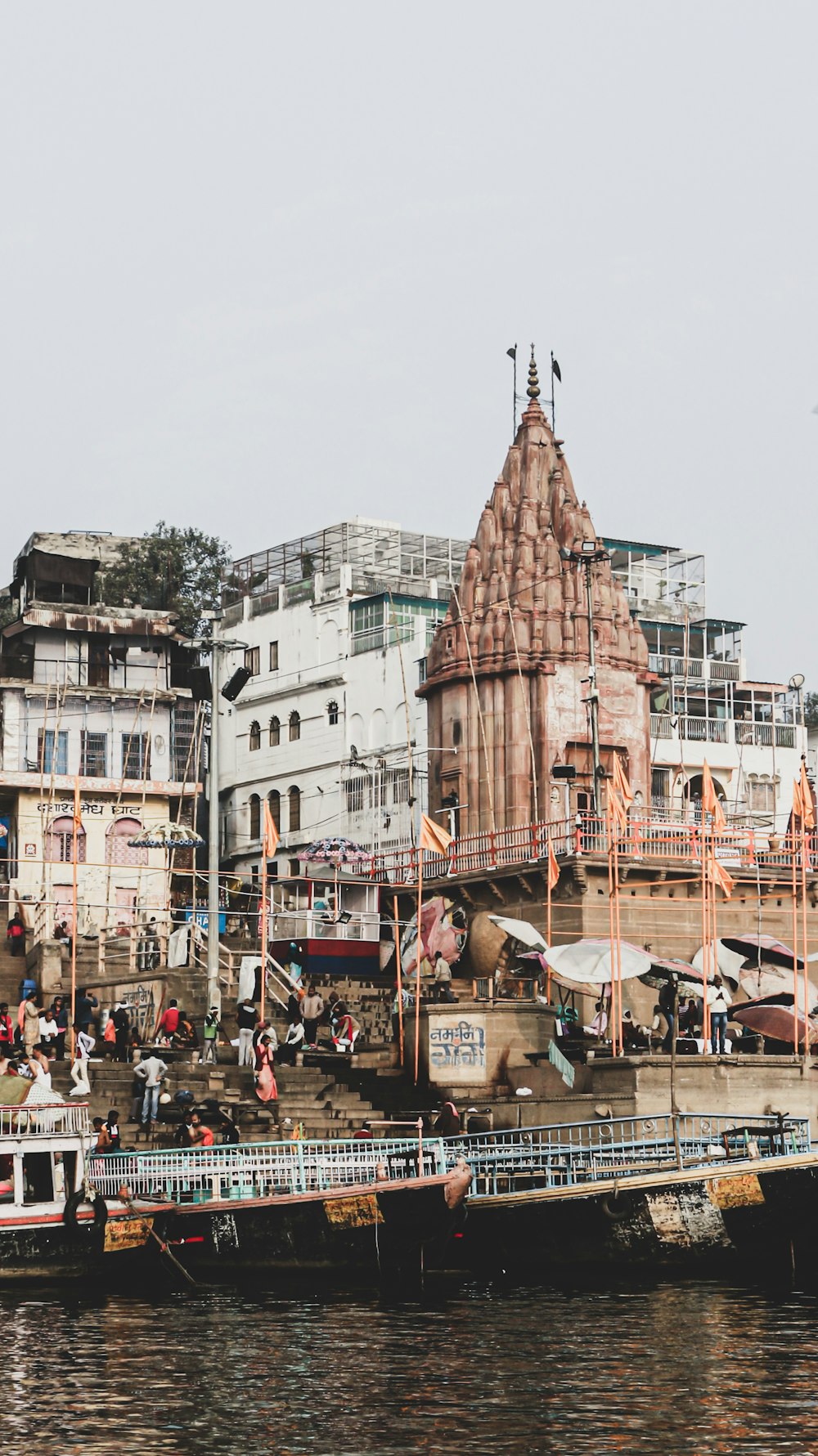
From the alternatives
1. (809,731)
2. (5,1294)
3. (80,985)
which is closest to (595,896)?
(80,985)

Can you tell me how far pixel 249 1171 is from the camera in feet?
88.5

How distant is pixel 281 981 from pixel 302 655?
26.7 meters

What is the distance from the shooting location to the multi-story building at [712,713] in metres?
67.9

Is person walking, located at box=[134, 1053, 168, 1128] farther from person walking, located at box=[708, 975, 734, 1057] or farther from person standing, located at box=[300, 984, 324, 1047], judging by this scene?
person walking, located at box=[708, 975, 734, 1057]

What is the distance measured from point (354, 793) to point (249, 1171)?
38.4m

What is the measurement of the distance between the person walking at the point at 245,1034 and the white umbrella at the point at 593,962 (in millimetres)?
5773

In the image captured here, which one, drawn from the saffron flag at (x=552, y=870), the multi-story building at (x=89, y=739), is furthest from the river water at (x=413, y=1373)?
the multi-story building at (x=89, y=739)

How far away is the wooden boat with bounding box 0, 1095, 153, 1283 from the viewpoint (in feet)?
84.8

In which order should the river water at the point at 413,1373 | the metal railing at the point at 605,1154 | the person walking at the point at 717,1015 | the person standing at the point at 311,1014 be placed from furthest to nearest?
the person standing at the point at 311,1014, the person walking at the point at 717,1015, the metal railing at the point at 605,1154, the river water at the point at 413,1373

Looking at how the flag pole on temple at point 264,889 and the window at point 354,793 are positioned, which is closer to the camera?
the flag pole on temple at point 264,889

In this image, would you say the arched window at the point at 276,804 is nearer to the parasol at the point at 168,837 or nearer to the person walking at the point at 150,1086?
the parasol at the point at 168,837

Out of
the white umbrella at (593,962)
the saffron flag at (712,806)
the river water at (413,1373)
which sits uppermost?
the saffron flag at (712,806)

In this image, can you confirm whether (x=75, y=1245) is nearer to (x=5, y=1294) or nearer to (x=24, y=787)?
(x=5, y=1294)

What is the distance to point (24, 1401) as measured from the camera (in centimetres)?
1844
